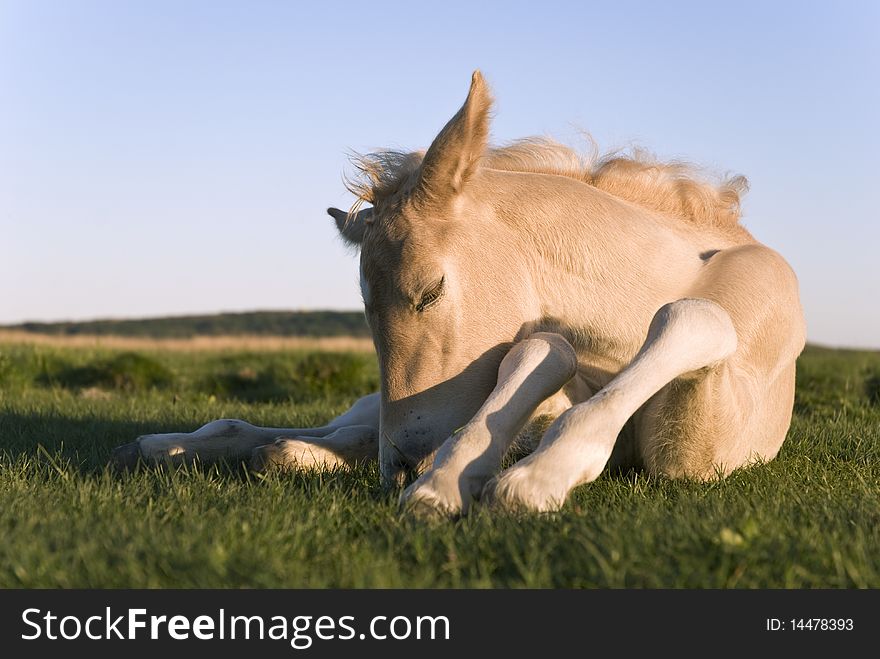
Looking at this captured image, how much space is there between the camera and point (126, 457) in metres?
4.54

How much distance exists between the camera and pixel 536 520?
2.77m

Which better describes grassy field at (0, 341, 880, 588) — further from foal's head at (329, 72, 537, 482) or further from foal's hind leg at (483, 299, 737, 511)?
foal's head at (329, 72, 537, 482)

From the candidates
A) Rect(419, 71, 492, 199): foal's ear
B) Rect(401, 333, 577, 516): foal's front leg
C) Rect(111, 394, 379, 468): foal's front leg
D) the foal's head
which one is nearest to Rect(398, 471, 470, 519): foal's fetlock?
Rect(401, 333, 577, 516): foal's front leg

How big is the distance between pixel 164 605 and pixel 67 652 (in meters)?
0.28

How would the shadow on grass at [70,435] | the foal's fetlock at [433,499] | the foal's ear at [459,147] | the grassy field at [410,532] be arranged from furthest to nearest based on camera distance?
1. the shadow on grass at [70,435]
2. the foal's ear at [459,147]
3. the foal's fetlock at [433,499]
4. the grassy field at [410,532]

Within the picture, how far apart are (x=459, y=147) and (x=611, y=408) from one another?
1.29 m

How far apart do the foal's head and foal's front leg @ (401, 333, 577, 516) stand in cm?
21

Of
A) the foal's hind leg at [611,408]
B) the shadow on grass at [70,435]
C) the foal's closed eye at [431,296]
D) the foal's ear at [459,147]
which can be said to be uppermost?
the foal's ear at [459,147]

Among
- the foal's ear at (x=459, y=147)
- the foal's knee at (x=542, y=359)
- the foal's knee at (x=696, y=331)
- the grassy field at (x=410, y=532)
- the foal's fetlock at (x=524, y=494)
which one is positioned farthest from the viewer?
the foal's ear at (x=459, y=147)

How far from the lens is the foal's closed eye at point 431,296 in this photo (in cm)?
374

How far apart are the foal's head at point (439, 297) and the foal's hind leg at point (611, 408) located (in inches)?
27.5

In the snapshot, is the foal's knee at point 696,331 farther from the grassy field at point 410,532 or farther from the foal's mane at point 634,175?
the foal's mane at point 634,175

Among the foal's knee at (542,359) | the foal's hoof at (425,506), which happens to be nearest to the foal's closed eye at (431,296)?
the foal's knee at (542,359)

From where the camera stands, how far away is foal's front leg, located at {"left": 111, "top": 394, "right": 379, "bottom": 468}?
4.57m
